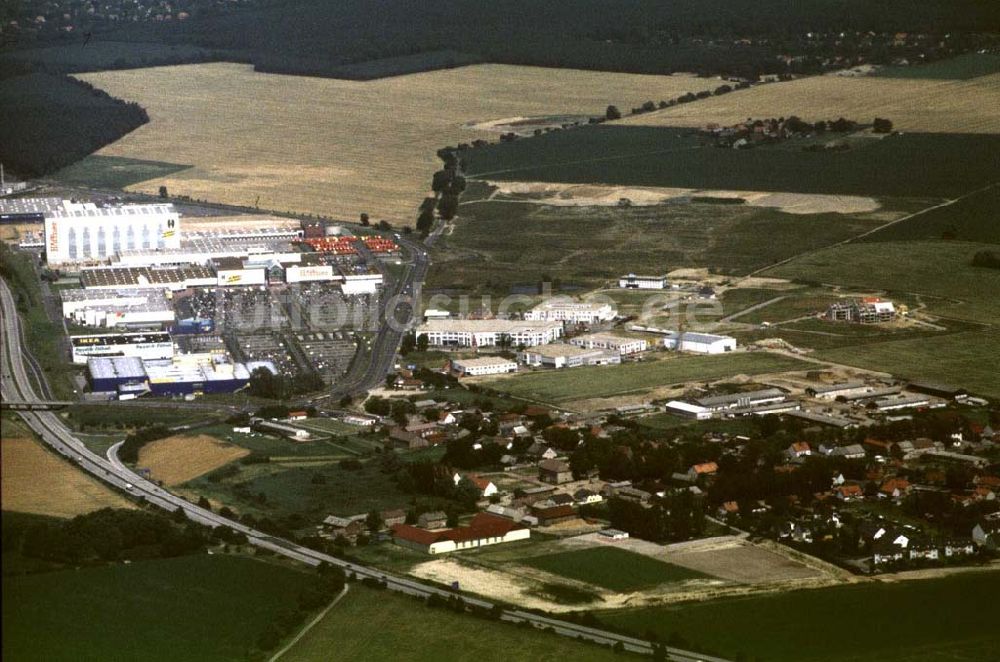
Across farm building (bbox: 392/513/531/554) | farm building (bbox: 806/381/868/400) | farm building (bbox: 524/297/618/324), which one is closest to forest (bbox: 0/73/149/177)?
farm building (bbox: 524/297/618/324)

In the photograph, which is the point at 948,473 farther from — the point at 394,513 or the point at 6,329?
the point at 6,329

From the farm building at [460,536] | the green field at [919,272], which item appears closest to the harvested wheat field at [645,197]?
the green field at [919,272]

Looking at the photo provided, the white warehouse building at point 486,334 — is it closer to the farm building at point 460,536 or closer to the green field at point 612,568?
the farm building at point 460,536

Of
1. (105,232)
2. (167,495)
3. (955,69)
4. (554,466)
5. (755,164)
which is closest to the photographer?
(167,495)

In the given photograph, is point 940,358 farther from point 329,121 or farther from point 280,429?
point 329,121

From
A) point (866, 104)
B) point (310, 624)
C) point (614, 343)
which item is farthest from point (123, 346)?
point (866, 104)

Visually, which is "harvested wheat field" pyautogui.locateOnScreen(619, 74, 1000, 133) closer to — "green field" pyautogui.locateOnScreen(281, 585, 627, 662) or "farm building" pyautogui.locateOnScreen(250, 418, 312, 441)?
"farm building" pyautogui.locateOnScreen(250, 418, 312, 441)

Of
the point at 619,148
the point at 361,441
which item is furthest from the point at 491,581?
the point at 619,148
